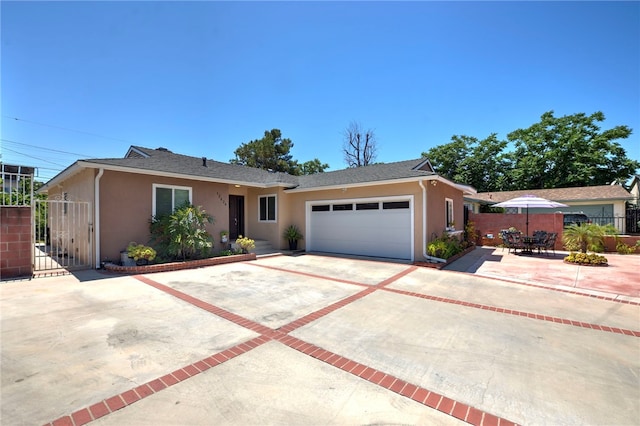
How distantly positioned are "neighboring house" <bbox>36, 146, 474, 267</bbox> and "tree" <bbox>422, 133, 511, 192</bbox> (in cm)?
2007

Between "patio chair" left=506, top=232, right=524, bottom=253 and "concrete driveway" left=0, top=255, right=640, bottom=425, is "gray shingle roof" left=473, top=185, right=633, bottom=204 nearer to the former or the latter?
"patio chair" left=506, top=232, right=524, bottom=253

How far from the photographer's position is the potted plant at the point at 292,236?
544 inches

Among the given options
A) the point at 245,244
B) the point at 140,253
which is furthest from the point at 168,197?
the point at 245,244

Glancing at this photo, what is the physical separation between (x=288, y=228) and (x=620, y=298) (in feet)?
37.8

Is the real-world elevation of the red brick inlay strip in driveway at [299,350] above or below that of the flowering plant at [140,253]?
below

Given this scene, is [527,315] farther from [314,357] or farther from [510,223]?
[510,223]

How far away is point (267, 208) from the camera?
47.4 ft

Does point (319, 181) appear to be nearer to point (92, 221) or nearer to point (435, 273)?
point (435, 273)

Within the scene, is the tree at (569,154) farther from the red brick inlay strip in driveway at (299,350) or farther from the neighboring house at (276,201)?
the red brick inlay strip in driveway at (299,350)

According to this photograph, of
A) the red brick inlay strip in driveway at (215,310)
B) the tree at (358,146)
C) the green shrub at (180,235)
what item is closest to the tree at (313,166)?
the tree at (358,146)

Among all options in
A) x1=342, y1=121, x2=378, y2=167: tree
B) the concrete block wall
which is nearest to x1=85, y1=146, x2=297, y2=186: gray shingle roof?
the concrete block wall

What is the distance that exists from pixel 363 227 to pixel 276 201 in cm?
461

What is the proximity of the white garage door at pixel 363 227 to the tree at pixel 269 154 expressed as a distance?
19.8 meters

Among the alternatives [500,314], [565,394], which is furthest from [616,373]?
[500,314]
